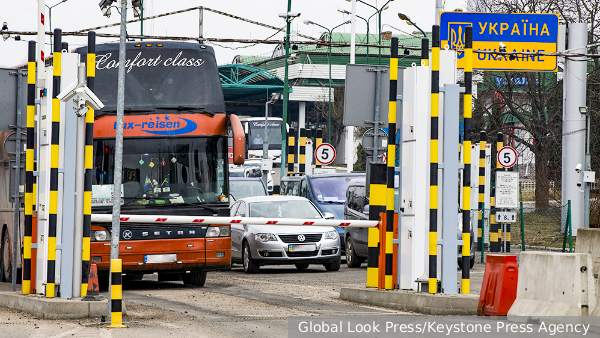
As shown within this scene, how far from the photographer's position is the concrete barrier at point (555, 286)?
31.1 feet

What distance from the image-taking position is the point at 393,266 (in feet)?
40.5

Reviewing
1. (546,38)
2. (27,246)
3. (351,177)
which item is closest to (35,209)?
(27,246)

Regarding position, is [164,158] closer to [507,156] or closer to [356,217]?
[356,217]

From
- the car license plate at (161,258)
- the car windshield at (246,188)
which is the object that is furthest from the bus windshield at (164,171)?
the car windshield at (246,188)

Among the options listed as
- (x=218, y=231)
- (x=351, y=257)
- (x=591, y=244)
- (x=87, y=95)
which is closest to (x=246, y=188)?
(x=351, y=257)

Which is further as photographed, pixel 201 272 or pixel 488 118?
pixel 488 118

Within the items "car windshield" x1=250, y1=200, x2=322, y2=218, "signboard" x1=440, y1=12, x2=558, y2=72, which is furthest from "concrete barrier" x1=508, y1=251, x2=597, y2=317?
"signboard" x1=440, y1=12, x2=558, y2=72

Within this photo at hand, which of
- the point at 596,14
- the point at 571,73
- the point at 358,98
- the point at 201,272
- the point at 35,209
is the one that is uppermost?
the point at 596,14

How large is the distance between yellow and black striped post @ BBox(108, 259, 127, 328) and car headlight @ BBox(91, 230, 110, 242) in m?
5.06

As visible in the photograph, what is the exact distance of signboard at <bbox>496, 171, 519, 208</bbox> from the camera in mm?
24500

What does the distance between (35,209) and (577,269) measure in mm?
6559

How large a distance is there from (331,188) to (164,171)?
9.65m

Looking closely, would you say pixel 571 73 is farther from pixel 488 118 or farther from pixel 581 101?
pixel 488 118

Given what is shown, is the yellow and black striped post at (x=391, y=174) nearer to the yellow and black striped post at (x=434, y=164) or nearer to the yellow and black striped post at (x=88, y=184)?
the yellow and black striped post at (x=434, y=164)
